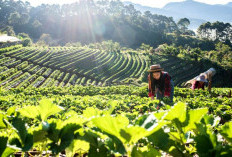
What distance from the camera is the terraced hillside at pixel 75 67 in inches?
1233

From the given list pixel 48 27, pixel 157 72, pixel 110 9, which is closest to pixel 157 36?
pixel 110 9

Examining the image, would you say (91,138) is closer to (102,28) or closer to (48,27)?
(102,28)

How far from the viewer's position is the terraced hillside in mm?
31312

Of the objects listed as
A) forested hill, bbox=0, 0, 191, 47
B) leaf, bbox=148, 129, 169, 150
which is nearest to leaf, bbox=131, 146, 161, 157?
leaf, bbox=148, 129, 169, 150


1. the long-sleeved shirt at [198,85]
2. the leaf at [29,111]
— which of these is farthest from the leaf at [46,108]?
the long-sleeved shirt at [198,85]

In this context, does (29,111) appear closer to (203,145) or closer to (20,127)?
(20,127)

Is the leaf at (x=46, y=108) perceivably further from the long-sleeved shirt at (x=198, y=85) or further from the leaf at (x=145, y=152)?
the long-sleeved shirt at (x=198, y=85)

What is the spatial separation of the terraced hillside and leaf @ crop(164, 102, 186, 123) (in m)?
29.3

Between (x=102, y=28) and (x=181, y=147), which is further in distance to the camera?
(x=102, y=28)

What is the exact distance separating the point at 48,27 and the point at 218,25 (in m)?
70.1

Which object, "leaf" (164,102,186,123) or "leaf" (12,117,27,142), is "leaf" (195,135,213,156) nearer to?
"leaf" (164,102,186,123)

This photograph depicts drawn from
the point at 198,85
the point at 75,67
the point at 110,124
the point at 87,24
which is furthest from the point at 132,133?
the point at 87,24

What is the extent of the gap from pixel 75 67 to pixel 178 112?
38515 millimetres

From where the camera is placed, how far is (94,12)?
103312 mm
